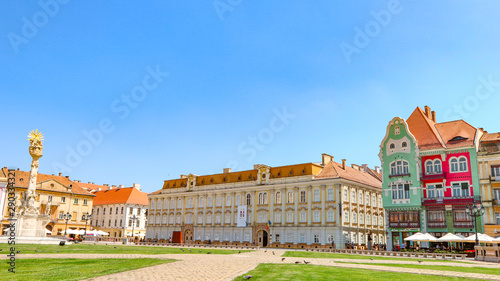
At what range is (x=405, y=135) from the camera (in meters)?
54.8

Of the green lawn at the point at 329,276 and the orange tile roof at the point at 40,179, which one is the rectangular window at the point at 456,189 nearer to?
the green lawn at the point at 329,276

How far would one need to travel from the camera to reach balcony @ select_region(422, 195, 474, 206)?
48.3m

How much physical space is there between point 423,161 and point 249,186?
98.2 ft

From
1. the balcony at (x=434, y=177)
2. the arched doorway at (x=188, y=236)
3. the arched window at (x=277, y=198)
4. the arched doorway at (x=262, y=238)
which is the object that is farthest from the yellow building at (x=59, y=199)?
the balcony at (x=434, y=177)

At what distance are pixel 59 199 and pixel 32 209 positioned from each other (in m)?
42.4

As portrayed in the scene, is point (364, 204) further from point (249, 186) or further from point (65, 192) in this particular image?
point (65, 192)

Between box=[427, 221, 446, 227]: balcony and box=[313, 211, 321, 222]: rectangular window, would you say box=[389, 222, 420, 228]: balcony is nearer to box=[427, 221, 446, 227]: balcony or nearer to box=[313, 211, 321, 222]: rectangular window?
box=[427, 221, 446, 227]: balcony

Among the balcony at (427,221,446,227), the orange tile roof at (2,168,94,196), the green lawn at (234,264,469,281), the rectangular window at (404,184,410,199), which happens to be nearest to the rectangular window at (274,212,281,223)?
the rectangular window at (404,184,410,199)

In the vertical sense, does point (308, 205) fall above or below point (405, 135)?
below

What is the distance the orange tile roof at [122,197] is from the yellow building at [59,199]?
323 inches

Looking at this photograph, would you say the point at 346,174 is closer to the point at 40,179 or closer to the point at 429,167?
the point at 429,167

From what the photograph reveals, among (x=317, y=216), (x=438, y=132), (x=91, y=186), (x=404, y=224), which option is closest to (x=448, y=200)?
(x=404, y=224)

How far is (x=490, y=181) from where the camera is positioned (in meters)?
47.4

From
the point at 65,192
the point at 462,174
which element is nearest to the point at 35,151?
the point at 65,192
